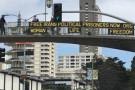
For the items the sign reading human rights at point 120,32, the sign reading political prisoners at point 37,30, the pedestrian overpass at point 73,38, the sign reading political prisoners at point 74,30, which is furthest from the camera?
the sign reading political prisoners at point 37,30

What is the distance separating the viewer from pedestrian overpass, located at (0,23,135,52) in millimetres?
45344

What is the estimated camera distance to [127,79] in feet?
350

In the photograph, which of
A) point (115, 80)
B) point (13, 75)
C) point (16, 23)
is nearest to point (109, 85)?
point (115, 80)

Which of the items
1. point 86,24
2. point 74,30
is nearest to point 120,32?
point 86,24

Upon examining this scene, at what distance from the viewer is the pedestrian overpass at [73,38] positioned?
45.3 metres

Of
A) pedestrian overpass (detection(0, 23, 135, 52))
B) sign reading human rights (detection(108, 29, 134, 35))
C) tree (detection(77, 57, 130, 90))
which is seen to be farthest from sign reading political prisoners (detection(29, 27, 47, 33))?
tree (detection(77, 57, 130, 90))

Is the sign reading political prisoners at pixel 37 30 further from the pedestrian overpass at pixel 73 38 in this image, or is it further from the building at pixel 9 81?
the building at pixel 9 81

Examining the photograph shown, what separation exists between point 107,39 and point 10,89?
41252 mm

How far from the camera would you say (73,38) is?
150 feet

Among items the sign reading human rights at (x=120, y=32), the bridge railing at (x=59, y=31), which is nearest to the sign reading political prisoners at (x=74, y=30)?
the bridge railing at (x=59, y=31)

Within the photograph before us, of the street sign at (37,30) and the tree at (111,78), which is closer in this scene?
the street sign at (37,30)

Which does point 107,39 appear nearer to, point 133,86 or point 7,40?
point 7,40

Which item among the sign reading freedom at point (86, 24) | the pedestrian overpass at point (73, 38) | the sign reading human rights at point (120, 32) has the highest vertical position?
the sign reading freedom at point (86, 24)

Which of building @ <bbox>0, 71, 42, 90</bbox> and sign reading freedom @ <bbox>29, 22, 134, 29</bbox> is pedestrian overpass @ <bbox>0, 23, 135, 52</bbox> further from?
building @ <bbox>0, 71, 42, 90</bbox>
